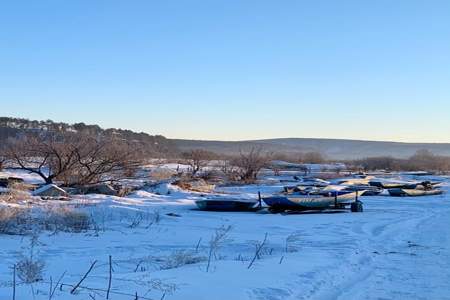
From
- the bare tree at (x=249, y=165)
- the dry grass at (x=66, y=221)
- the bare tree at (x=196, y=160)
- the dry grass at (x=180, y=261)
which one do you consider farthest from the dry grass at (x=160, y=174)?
the dry grass at (x=180, y=261)

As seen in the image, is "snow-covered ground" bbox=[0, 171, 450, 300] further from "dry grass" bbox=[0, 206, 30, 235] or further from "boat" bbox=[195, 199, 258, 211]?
"boat" bbox=[195, 199, 258, 211]

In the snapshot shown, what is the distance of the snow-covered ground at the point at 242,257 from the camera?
8211mm

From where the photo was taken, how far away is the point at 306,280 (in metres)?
9.34

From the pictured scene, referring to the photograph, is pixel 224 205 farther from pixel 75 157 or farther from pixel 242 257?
pixel 242 257

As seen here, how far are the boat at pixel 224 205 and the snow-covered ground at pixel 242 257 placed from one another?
247 cm

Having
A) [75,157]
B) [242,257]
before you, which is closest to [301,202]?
[75,157]

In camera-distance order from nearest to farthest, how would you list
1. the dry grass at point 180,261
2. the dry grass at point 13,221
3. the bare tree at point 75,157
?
the dry grass at point 180,261, the dry grass at point 13,221, the bare tree at point 75,157

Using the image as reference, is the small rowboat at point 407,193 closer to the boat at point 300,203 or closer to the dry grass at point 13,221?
the boat at point 300,203

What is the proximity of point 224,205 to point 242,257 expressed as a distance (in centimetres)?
1415

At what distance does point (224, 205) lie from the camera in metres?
26.2

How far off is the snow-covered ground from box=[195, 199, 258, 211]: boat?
2469mm

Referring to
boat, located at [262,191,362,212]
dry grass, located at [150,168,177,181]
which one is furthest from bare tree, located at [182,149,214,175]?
boat, located at [262,191,362,212]

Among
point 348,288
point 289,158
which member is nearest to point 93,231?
point 348,288

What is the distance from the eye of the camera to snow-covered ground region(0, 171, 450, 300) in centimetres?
821
